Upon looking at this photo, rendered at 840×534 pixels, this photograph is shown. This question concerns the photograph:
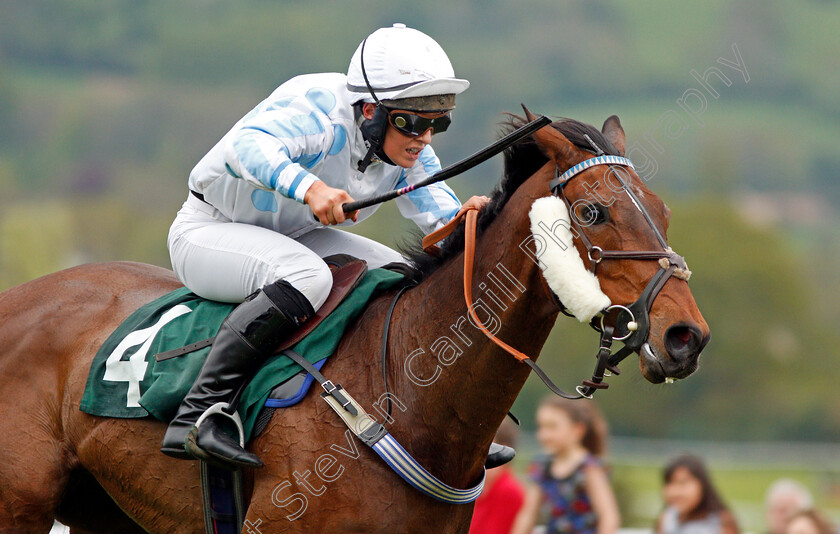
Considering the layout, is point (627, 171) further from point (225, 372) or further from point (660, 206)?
point (225, 372)

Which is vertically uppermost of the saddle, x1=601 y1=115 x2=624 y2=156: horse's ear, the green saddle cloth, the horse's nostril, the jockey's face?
x1=601 y1=115 x2=624 y2=156: horse's ear

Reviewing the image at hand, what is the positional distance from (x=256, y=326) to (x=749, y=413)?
2008 inches

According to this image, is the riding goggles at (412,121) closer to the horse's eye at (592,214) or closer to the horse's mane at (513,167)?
the horse's mane at (513,167)

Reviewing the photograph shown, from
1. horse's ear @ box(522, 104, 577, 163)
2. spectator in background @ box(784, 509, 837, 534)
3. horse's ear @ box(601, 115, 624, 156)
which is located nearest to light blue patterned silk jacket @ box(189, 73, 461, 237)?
horse's ear @ box(522, 104, 577, 163)

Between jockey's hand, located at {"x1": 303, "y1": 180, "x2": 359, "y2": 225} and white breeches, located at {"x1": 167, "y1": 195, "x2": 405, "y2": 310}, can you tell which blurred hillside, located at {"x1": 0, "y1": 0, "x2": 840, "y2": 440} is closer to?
white breeches, located at {"x1": 167, "y1": 195, "x2": 405, "y2": 310}

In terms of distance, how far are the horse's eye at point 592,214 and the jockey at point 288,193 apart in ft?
1.98

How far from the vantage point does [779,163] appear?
74.6m

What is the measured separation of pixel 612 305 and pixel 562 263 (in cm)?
23

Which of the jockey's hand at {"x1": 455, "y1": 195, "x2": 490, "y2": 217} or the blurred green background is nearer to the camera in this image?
the jockey's hand at {"x1": 455, "y1": 195, "x2": 490, "y2": 217}

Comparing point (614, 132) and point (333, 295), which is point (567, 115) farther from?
point (333, 295)

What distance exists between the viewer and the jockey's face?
13.8 feet

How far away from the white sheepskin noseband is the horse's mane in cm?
25

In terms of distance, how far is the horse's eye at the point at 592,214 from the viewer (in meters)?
3.57

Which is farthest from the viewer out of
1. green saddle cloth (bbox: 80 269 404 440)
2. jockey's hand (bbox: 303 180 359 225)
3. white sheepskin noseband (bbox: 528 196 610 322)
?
green saddle cloth (bbox: 80 269 404 440)
